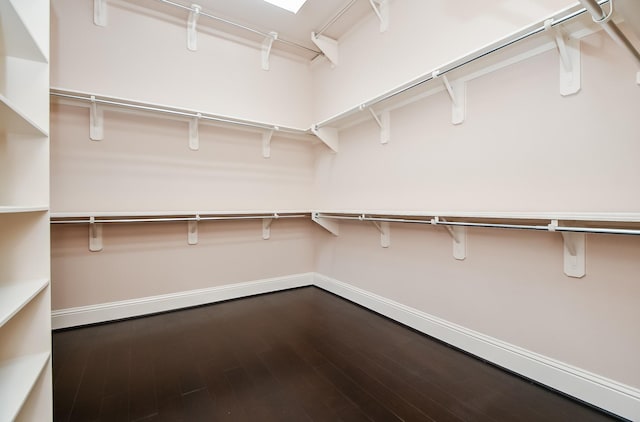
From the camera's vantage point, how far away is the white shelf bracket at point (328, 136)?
9.71 ft

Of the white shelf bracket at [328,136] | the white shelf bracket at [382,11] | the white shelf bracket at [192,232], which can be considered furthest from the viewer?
the white shelf bracket at [328,136]

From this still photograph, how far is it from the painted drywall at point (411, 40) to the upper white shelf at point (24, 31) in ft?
7.26

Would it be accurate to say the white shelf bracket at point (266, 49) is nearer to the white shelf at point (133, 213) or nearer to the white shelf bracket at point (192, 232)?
Answer: the white shelf at point (133, 213)

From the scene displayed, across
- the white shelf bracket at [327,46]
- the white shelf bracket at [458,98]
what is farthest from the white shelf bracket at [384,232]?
the white shelf bracket at [327,46]

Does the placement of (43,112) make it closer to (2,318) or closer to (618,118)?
(2,318)

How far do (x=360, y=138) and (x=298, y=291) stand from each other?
1864mm

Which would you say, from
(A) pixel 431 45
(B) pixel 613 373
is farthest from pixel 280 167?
(B) pixel 613 373

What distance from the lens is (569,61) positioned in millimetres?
1417

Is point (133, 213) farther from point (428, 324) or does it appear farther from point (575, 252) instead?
point (575, 252)

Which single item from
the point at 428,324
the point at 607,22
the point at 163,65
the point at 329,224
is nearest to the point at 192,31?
the point at 163,65

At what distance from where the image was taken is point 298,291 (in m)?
3.29

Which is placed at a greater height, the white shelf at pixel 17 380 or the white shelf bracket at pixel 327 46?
the white shelf bracket at pixel 327 46

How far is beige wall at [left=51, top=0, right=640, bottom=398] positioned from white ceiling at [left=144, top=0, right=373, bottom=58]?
160 mm

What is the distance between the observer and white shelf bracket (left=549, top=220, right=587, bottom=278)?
142 cm
